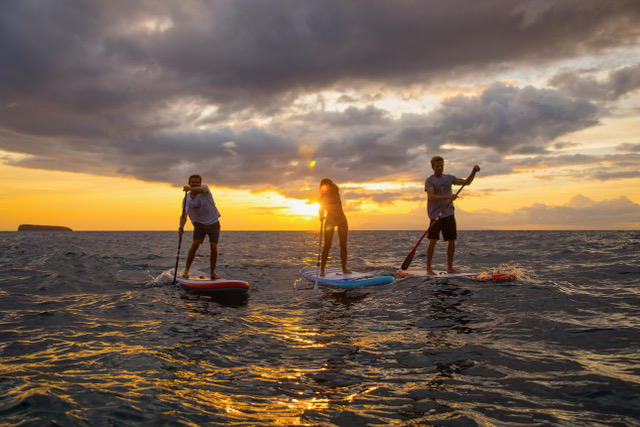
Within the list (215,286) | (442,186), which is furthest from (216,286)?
(442,186)

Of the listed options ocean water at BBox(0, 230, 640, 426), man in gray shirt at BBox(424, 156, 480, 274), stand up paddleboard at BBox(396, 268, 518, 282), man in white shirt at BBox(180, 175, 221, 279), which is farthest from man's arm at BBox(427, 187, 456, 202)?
man in white shirt at BBox(180, 175, 221, 279)

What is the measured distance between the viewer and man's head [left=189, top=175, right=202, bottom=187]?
31.9ft

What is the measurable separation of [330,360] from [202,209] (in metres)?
6.80

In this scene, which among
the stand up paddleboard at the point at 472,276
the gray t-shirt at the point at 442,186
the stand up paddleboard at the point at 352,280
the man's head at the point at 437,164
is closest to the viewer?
the stand up paddleboard at the point at 472,276

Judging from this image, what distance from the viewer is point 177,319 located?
21.0 feet

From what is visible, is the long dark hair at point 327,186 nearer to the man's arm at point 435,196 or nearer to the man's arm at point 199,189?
the man's arm at point 435,196

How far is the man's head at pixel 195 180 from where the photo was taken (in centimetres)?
971

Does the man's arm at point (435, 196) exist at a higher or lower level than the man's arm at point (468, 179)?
lower

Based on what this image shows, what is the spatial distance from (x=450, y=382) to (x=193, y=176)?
26.0 ft

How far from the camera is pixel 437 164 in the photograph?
9.98m

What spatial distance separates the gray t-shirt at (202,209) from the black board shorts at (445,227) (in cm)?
572

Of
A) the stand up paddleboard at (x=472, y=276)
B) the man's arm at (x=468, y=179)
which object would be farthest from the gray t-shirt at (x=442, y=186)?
the stand up paddleboard at (x=472, y=276)

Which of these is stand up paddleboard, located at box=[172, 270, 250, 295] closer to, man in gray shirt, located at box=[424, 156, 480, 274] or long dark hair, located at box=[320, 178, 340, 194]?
long dark hair, located at box=[320, 178, 340, 194]

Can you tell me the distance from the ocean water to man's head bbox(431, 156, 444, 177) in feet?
10.7
